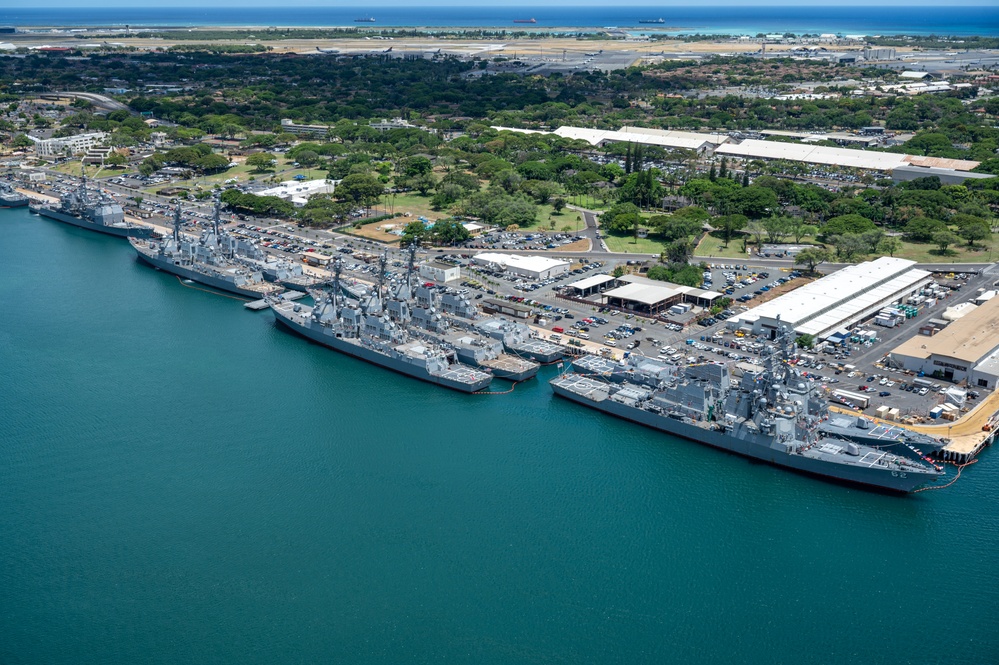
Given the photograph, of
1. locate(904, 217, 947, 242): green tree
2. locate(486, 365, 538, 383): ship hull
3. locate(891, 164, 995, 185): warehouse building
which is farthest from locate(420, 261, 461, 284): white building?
locate(891, 164, 995, 185): warehouse building

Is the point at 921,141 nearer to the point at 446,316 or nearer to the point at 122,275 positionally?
the point at 446,316

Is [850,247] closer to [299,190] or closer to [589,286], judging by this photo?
[589,286]

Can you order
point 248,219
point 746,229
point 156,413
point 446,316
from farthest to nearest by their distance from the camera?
point 248,219
point 746,229
point 446,316
point 156,413

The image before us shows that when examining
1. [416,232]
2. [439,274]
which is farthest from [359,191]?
[439,274]

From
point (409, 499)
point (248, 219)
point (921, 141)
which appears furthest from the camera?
point (921, 141)

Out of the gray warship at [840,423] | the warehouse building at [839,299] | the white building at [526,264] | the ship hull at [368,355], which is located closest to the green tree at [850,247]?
the warehouse building at [839,299]

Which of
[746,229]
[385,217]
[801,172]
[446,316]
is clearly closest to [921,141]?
[801,172]

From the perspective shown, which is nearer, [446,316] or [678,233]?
[446,316]
